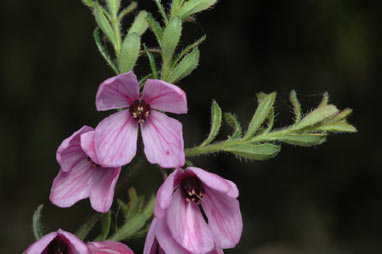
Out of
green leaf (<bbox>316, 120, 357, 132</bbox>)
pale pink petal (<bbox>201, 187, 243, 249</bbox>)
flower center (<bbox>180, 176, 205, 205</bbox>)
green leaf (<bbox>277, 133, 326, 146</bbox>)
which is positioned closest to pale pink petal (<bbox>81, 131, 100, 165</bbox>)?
flower center (<bbox>180, 176, 205, 205</bbox>)

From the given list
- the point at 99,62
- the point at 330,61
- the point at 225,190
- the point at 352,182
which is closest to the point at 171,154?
the point at 225,190

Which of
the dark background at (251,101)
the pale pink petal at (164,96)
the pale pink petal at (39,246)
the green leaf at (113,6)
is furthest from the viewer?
the dark background at (251,101)

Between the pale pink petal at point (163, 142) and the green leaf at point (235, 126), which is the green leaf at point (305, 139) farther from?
the pale pink petal at point (163, 142)

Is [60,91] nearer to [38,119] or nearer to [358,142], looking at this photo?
[38,119]

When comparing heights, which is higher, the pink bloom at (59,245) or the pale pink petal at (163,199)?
the pale pink petal at (163,199)

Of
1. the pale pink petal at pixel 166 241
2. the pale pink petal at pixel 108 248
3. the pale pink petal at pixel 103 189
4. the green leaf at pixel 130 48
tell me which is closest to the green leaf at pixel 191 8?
the green leaf at pixel 130 48

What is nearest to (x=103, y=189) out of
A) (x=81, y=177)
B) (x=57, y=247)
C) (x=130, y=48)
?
(x=81, y=177)
